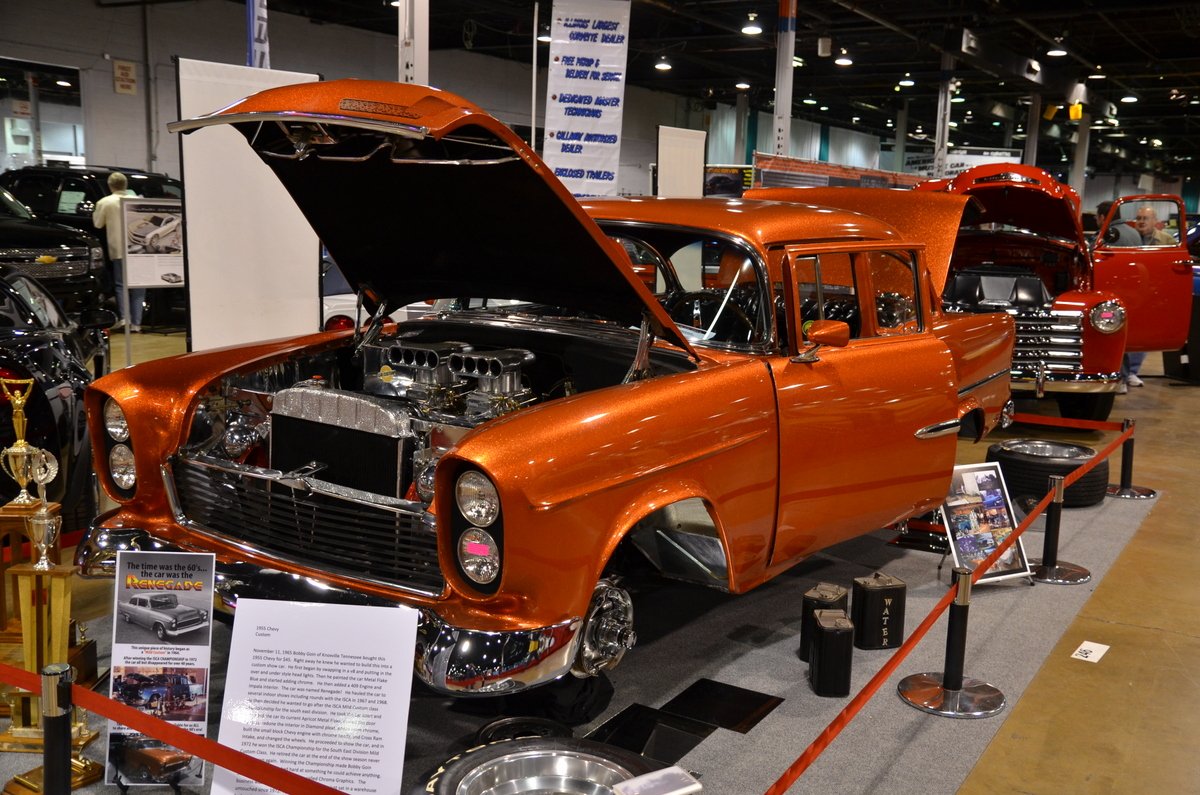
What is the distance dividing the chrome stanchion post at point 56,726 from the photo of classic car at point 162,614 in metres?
0.60

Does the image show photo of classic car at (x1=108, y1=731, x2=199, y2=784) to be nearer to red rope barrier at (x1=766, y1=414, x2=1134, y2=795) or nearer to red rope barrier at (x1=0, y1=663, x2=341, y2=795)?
red rope barrier at (x1=0, y1=663, x2=341, y2=795)

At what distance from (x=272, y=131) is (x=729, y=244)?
152cm

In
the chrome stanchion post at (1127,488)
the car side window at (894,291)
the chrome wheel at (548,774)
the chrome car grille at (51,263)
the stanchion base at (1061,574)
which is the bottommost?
the stanchion base at (1061,574)

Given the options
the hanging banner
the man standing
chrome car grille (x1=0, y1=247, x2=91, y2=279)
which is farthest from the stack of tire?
the man standing

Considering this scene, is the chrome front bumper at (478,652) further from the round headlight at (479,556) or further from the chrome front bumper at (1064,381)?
the chrome front bumper at (1064,381)

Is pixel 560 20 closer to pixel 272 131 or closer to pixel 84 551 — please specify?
pixel 272 131

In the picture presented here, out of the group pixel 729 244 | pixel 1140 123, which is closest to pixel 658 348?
pixel 729 244

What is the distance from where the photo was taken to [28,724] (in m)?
2.94

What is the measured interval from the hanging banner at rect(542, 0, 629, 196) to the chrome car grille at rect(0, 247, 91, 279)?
474 cm

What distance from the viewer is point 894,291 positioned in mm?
4785

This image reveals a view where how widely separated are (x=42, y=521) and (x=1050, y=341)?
6648 millimetres

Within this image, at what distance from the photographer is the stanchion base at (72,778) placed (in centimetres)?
264

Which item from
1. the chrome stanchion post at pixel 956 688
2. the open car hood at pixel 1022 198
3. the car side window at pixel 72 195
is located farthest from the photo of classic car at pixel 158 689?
the car side window at pixel 72 195

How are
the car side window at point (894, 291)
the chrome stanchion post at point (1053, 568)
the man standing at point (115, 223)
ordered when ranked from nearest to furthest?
the car side window at point (894, 291)
the chrome stanchion post at point (1053, 568)
the man standing at point (115, 223)
